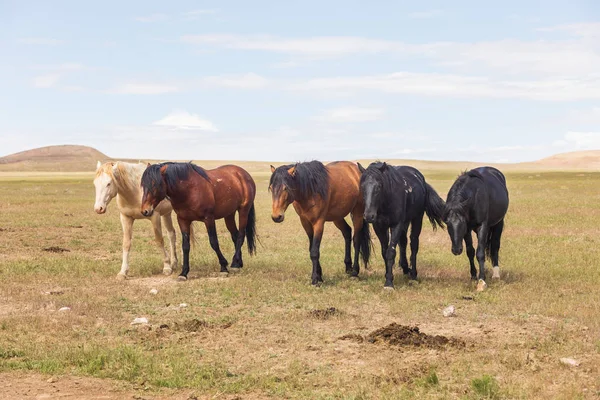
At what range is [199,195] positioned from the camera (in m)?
13.8

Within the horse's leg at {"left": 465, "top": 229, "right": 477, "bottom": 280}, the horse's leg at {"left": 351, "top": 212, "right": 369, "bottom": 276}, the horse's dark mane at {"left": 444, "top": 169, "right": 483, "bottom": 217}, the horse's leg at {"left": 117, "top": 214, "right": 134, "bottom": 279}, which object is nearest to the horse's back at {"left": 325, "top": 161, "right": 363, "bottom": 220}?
the horse's leg at {"left": 351, "top": 212, "right": 369, "bottom": 276}

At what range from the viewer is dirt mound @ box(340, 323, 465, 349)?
8407mm

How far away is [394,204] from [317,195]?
147 centimetres

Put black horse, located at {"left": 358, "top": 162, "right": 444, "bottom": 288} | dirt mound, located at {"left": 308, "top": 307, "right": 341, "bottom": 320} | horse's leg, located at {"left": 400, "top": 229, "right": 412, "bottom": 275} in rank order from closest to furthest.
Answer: dirt mound, located at {"left": 308, "top": 307, "right": 341, "bottom": 320}, black horse, located at {"left": 358, "top": 162, "right": 444, "bottom": 288}, horse's leg, located at {"left": 400, "top": 229, "right": 412, "bottom": 275}

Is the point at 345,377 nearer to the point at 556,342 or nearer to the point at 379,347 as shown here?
the point at 379,347

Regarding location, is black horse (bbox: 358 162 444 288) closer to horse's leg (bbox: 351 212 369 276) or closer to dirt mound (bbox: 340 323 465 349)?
horse's leg (bbox: 351 212 369 276)

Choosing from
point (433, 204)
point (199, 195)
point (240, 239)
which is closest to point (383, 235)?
point (433, 204)

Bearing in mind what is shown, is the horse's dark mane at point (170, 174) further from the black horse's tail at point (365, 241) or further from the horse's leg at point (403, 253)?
the horse's leg at point (403, 253)

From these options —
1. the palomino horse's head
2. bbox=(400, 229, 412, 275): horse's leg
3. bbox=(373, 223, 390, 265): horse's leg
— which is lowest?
bbox=(400, 229, 412, 275): horse's leg

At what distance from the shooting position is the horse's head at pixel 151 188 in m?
13.1

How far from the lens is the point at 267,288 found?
1231cm

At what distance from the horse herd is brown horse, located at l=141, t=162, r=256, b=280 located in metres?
0.02

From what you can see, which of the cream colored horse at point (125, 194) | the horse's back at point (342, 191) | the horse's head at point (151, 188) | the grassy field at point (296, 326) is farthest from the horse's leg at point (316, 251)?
the cream colored horse at point (125, 194)

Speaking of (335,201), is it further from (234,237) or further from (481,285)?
(234,237)
